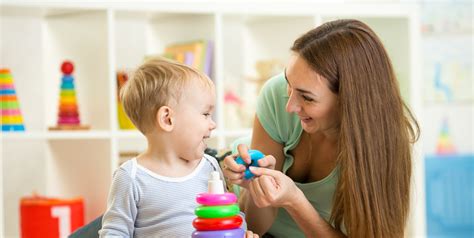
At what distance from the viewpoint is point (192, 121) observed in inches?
74.0

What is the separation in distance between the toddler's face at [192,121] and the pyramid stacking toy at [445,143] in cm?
353

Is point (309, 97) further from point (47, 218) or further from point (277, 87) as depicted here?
point (47, 218)

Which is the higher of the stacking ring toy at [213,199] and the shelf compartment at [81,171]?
the stacking ring toy at [213,199]

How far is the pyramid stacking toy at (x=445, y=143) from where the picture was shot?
5.14 meters

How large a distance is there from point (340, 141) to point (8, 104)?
5.31 ft

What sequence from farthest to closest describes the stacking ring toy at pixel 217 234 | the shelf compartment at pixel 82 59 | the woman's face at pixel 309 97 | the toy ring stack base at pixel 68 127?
the shelf compartment at pixel 82 59 → the toy ring stack base at pixel 68 127 → the woman's face at pixel 309 97 → the stacking ring toy at pixel 217 234

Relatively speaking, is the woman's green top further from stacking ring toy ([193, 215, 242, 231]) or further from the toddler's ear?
stacking ring toy ([193, 215, 242, 231])

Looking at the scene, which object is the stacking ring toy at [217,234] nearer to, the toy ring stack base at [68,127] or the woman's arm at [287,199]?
the woman's arm at [287,199]

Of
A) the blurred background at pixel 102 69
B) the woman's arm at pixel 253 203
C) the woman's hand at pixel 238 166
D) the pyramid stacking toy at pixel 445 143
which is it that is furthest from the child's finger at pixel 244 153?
the pyramid stacking toy at pixel 445 143

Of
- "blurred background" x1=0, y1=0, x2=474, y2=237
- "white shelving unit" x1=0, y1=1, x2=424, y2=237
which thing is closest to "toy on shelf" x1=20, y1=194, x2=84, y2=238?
"blurred background" x1=0, y1=0, x2=474, y2=237

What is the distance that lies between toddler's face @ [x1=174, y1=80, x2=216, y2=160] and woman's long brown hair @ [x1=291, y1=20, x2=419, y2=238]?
334mm

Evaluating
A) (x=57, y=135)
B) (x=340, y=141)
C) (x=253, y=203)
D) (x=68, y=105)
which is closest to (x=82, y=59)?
(x=68, y=105)

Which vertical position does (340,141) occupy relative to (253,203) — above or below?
above

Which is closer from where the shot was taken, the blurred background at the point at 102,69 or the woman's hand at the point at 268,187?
the woman's hand at the point at 268,187
